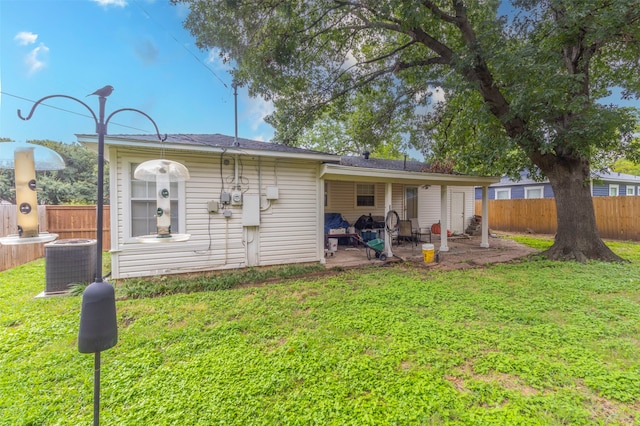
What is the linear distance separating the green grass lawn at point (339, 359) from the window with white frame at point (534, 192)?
13.1 m

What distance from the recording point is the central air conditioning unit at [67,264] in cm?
454

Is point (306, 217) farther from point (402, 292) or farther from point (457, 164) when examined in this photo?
point (457, 164)

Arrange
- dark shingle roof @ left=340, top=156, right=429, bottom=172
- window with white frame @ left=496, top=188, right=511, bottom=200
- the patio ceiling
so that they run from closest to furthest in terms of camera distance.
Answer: the patio ceiling < dark shingle roof @ left=340, top=156, right=429, bottom=172 < window with white frame @ left=496, top=188, right=511, bottom=200

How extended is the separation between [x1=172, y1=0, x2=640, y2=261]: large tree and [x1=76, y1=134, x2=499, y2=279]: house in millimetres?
2216

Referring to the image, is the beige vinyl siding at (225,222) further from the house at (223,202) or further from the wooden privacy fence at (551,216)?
the wooden privacy fence at (551,216)

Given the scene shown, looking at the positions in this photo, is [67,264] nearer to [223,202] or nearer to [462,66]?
[223,202]

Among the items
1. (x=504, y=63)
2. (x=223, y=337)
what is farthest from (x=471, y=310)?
(x=504, y=63)

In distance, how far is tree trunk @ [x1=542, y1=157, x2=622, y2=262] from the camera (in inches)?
254

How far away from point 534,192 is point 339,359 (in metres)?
18.0

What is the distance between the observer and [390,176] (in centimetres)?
673

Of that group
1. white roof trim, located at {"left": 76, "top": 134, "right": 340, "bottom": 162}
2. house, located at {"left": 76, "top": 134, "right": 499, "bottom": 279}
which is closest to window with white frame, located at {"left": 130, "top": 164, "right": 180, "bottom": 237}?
house, located at {"left": 76, "top": 134, "right": 499, "bottom": 279}

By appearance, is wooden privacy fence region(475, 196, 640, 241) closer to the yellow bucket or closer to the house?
the house

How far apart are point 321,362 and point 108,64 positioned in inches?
428

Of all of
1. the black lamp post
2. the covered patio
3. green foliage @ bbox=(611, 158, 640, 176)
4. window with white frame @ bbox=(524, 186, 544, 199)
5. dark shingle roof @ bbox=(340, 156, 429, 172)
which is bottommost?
the covered patio
